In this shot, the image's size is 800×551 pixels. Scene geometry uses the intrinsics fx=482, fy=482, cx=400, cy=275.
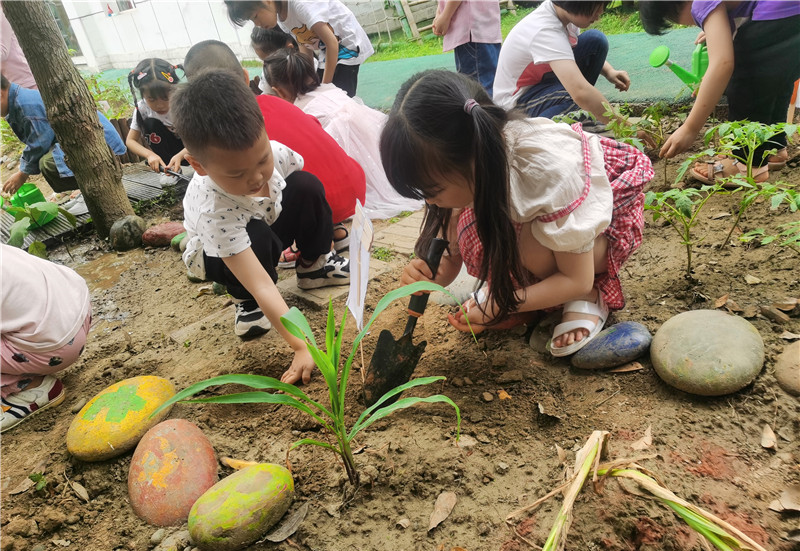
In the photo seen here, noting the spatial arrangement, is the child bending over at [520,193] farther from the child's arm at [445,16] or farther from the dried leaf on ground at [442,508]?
the child's arm at [445,16]

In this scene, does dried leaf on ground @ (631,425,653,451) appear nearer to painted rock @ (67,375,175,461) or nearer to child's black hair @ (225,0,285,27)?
painted rock @ (67,375,175,461)

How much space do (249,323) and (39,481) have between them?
0.82m

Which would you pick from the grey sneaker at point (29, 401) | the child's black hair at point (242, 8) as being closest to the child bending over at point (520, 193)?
the grey sneaker at point (29, 401)

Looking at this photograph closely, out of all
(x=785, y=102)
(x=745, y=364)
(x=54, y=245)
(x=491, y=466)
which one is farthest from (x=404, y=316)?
(x=54, y=245)

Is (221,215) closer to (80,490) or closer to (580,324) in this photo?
(80,490)

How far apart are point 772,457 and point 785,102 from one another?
76.2 inches

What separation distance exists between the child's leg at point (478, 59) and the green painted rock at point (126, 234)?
2.57m

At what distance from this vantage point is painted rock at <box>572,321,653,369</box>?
138 centimetres

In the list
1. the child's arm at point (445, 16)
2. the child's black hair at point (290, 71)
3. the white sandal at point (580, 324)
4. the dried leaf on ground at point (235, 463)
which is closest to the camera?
the dried leaf on ground at point (235, 463)

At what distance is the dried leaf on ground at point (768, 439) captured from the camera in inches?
43.3

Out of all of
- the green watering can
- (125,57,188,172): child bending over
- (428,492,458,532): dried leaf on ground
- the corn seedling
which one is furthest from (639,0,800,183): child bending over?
(125,57,188,172): child bending over

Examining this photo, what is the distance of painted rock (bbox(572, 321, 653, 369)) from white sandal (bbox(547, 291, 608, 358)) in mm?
22

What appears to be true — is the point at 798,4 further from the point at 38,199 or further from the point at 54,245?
the point at 38,199

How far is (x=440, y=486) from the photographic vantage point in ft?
3.75
